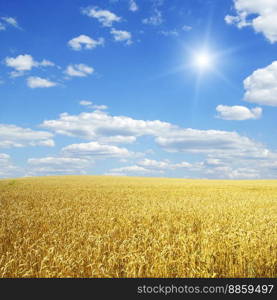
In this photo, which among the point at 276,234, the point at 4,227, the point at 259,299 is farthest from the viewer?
the point at 4,227

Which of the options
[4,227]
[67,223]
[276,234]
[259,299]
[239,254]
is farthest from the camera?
[67,223]

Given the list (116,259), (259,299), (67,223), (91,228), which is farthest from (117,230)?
(259,299)

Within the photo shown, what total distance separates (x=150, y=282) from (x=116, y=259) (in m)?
2.29

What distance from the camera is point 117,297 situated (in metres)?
4.20

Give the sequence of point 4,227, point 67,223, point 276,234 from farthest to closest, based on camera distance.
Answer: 1. point 67,223
2. point 4,227
3. point 276,234

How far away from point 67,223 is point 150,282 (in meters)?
6.74

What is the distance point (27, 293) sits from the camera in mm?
4180

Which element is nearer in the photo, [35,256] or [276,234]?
[35,256]

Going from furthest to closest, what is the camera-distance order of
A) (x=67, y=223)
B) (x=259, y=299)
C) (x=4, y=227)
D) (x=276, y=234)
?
(x=67, y=223), (x=4, y=227), (x=276, y=234), (x=259, y=299)

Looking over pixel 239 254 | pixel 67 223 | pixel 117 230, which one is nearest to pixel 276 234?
pixel 239 254

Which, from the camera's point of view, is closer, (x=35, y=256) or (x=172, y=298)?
(x=172, y=298)

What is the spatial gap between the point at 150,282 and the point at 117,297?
1.65 ft

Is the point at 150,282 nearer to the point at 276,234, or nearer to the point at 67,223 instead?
the point at 276,234

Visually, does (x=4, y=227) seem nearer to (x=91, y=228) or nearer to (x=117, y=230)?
(x=91, y=228)
